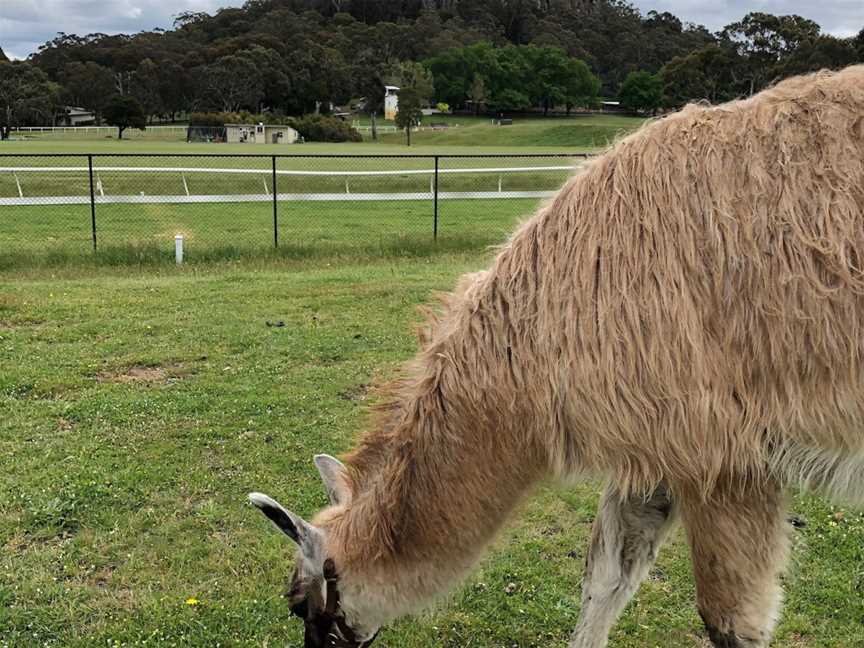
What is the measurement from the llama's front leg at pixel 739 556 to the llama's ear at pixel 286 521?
1234 millimetres

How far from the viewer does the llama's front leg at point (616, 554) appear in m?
2.87

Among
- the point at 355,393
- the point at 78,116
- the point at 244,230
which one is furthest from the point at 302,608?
the point at 78,116

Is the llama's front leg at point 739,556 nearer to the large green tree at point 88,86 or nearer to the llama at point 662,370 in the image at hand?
the llama at point 662,370

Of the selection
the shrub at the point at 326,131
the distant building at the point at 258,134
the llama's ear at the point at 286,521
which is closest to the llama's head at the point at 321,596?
the llama's ear at the point at 286,521

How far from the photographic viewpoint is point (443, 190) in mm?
28906

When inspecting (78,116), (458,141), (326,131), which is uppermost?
(78,116)

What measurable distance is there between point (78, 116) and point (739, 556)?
350 ft

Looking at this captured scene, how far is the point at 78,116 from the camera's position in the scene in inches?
3745

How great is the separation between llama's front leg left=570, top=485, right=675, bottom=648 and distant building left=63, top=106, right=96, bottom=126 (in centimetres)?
10307

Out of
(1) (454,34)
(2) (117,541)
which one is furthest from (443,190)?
(1) (454,34)

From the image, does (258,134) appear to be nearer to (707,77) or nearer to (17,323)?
(707,77)

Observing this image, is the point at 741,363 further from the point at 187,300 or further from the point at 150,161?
the point at 150,161

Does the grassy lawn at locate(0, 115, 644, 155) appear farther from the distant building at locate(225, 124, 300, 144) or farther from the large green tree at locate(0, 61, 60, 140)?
the large green tree at locate(0, 61, 60, 140)

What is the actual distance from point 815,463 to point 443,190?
27.4m
